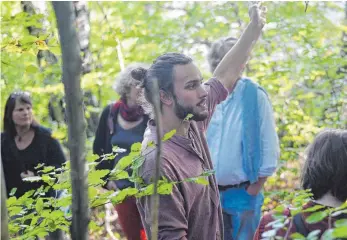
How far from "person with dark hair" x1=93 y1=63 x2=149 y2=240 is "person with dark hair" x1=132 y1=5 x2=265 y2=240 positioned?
1.77 meters

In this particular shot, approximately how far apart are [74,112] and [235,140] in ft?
11.0

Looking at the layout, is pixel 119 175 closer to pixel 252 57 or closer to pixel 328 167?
pixel 328 167

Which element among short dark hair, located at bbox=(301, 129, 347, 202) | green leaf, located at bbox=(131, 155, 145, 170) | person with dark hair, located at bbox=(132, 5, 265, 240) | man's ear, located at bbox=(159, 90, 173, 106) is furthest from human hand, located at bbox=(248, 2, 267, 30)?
green leaf, located at bbox=(131, 155, 145, 170)

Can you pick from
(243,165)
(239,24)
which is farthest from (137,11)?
(243,165)

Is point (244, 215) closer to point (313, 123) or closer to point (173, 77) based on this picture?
point (173, 77)

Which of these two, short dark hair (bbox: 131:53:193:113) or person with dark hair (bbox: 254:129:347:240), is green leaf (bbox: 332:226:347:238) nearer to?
person with dark hair (bbox: 254:129:347:240)

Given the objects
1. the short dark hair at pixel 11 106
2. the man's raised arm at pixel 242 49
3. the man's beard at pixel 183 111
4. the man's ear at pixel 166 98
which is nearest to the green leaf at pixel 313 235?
the man's beard at pixel 183 111

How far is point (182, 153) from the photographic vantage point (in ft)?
8.84

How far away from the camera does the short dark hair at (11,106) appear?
522cm

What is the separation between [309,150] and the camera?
8.99ft

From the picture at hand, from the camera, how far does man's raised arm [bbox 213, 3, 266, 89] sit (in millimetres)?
3326

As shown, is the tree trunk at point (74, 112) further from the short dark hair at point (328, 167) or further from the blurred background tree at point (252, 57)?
the blurred background tree at point (252, 57)

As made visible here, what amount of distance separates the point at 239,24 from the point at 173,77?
4779mm

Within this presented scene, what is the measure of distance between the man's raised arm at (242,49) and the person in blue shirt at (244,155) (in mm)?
695
